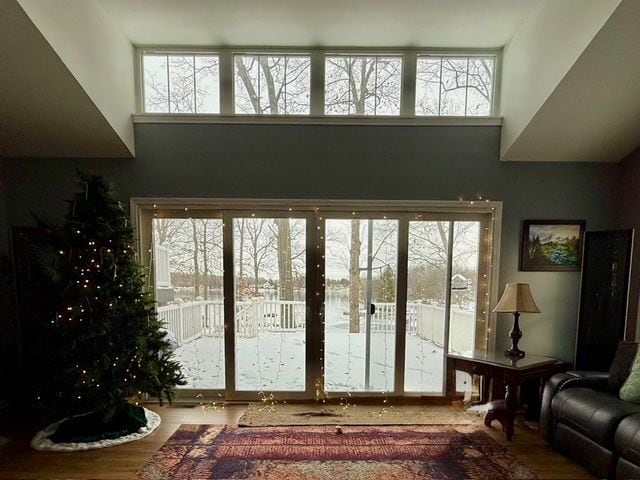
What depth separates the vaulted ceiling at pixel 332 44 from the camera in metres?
2.39

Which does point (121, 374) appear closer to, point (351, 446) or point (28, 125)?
point (351, 446)

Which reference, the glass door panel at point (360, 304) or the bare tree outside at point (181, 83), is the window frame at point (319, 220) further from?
the bare tree outside at point (181, 83)

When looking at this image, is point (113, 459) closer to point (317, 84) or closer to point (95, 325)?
point (95, 325)

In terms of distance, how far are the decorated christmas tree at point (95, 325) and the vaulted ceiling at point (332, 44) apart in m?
0.70

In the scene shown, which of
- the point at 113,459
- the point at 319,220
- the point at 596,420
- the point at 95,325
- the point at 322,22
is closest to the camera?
the point at 596,420

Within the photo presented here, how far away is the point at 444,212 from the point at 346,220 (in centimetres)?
99

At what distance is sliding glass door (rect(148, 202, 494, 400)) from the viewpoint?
355cm

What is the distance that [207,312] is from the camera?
3.62 meters

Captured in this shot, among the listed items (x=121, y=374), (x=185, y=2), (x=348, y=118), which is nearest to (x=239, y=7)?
(x=185, y=2)

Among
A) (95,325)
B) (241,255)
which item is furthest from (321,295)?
(95,325)

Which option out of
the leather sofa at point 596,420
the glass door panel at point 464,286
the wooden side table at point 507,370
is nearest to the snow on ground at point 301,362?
the glass door panel at point 464,286

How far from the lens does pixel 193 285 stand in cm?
361

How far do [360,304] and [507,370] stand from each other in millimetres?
1400

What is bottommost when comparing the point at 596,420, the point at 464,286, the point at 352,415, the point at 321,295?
the point at 352,415
